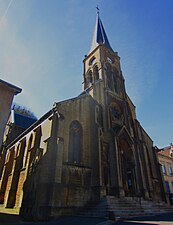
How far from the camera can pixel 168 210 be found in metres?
12.6

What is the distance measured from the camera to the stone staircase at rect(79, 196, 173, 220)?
30.4ft

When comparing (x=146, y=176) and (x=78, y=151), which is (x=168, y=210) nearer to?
(x=146, y=176)

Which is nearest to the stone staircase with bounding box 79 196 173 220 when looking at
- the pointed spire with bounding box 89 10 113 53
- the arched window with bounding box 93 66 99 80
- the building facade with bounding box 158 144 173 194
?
the arched window with bounding box 93 66 99 80

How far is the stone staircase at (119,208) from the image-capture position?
9266 millimetres

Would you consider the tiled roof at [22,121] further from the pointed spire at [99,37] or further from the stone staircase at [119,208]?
the stone staircase at [119,208]

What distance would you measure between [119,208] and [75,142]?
5.70m

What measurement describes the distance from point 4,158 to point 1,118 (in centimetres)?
1635

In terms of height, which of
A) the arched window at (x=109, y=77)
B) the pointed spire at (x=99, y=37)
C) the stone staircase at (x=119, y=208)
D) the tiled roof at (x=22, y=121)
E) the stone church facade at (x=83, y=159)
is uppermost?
the pointed spire at (x=99, y=37)

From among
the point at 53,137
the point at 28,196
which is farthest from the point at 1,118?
the point at 28,196

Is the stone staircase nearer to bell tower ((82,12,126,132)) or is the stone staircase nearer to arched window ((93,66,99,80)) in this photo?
bell tower ((82,12,126,132))

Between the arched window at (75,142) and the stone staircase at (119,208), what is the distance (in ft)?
11.1

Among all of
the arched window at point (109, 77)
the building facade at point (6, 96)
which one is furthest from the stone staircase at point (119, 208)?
the arched window at point (109, 77)

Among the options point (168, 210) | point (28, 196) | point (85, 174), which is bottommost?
point (168, 210)

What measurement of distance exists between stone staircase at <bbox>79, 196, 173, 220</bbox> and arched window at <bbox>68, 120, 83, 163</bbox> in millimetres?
3398
